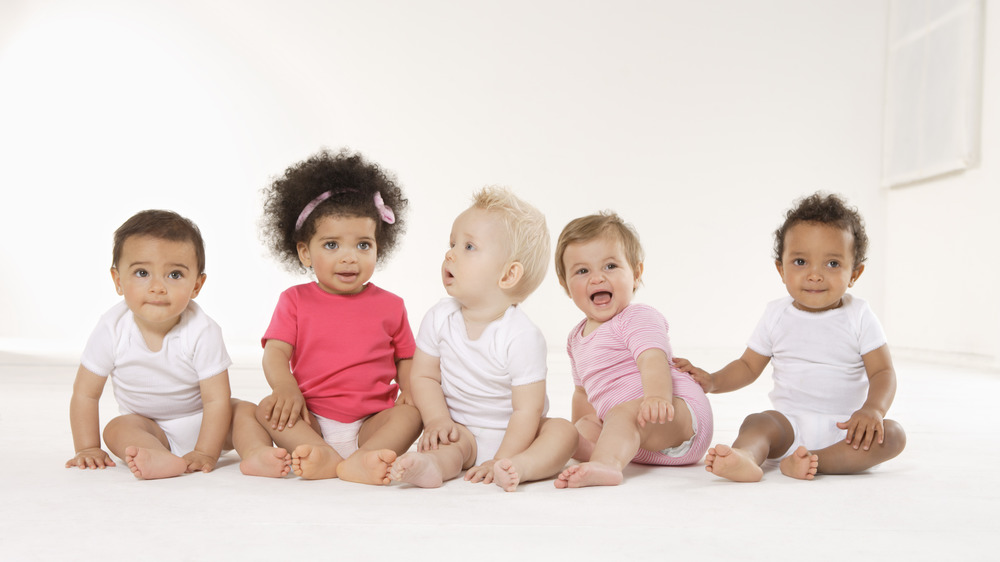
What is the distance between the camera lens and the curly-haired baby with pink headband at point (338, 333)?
1.86m

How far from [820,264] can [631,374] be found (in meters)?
0.49

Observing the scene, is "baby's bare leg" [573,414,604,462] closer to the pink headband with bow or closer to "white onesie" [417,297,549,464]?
"white onesie" [417,297,549,464]

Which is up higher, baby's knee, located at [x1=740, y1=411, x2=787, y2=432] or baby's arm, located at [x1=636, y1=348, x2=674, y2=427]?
baby's arm, located at [x1=636, y1=348, x2=674, y2=427]

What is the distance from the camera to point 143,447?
1639 mm

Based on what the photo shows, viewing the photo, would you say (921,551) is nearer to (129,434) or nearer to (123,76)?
(129,434)

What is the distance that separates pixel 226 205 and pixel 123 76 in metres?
1.17

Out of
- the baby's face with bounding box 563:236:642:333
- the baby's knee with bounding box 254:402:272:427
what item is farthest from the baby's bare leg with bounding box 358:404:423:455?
the baby's face with bounding box 563:236:642:333

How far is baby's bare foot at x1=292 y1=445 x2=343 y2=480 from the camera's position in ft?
5.33

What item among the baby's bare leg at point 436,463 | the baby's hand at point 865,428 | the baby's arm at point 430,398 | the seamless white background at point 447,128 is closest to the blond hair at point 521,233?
the baby's arm at point 430,398

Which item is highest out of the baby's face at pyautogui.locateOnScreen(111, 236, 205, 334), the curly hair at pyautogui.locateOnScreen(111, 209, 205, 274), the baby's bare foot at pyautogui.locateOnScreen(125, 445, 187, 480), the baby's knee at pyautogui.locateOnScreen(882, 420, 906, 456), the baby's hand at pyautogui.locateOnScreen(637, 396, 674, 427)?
the curly hair at pyautogui.locateOnScreen(111, 209, 205, 274)

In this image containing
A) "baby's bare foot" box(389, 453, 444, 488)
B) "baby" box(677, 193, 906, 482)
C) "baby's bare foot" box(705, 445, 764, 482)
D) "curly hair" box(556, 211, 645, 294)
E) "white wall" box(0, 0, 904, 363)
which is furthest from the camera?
"white wall" box(0, 0, 904, 363)

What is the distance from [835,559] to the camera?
3.79 ft

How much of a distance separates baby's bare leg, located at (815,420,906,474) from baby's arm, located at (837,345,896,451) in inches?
0.8

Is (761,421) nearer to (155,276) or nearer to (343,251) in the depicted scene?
(343,251)
